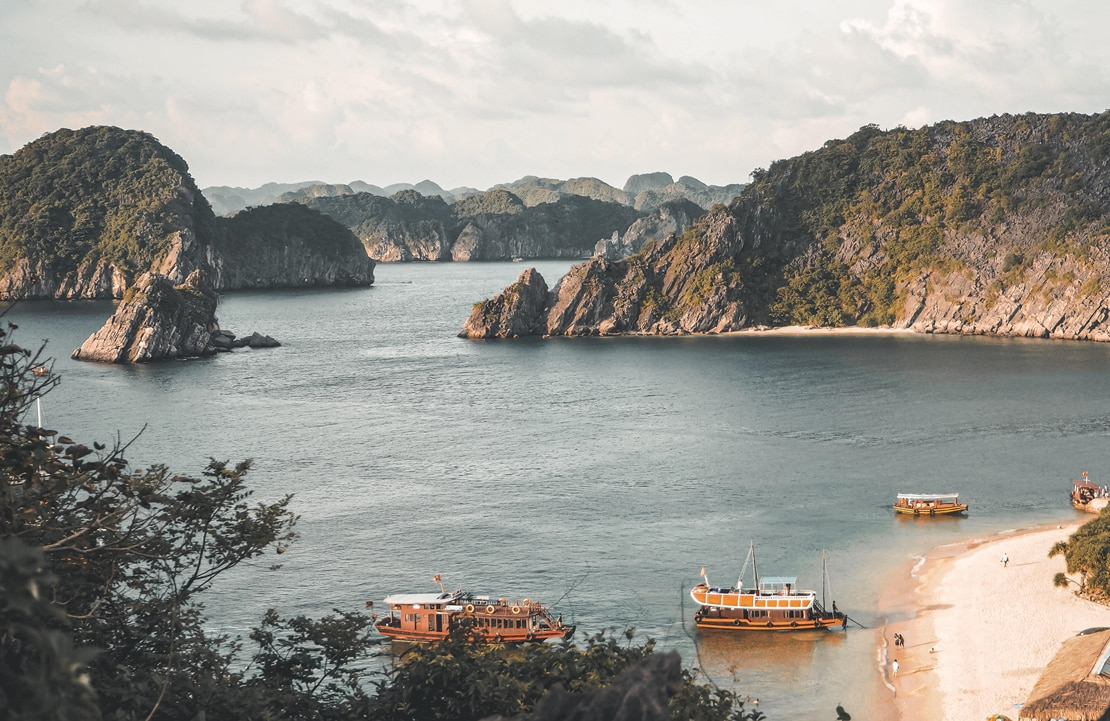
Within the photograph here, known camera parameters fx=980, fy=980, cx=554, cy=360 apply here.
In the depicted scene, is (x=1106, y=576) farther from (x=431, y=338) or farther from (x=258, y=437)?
(x=431, y=338)

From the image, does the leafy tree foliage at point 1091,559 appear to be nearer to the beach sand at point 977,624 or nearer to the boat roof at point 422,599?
the beach sand at point 977,624

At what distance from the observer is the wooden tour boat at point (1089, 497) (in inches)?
2537

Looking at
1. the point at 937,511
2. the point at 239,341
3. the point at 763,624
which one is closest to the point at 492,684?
the point at 763,624

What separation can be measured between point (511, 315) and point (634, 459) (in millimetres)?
82339

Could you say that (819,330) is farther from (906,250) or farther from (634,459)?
(634,459)

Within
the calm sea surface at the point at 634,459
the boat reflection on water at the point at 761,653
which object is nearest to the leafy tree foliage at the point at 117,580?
the boat reflection on water at the point at 761,653

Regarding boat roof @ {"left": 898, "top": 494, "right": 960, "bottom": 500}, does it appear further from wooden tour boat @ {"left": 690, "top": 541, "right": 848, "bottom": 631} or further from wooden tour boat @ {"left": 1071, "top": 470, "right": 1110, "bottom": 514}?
wooden tour boat @ {"left": 690, "top": 541, "right": 848, "bottom": 631}

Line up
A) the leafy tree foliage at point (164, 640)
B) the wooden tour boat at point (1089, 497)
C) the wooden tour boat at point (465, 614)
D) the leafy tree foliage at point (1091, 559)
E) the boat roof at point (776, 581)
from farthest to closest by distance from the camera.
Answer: the wooden tour boat at point (1089, 497) → the boat roof at point (776, 581) → the leafy tree foliage at point (1091, 559) → the wooden tour boat at point (465, 614) → the leafy tree foliage at point (164, 640)

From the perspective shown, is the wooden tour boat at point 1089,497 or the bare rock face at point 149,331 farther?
the bare rock face at point 149,331

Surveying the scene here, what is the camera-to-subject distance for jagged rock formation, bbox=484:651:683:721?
11.6 metres

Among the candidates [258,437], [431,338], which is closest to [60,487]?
[258,437]

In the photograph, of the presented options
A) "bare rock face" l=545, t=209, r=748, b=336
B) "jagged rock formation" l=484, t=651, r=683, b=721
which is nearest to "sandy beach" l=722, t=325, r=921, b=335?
"bare rock face" l=545, t=209, r=748, b=336

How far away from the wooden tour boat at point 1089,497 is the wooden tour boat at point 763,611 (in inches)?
1048

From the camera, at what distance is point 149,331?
427 feet
